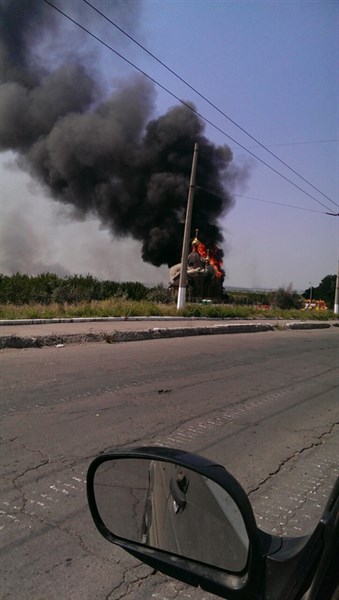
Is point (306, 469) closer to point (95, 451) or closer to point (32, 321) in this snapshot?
point (95, 451)

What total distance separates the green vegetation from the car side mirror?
37.5 feet

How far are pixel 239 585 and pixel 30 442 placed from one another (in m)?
3.28

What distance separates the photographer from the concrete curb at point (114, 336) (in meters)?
9.23

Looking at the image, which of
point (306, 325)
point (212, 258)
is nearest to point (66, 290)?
point (306, 325)

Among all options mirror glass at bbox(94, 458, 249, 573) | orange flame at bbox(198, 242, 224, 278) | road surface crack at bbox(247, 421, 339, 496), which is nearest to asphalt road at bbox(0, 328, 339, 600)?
road surface crack at bbox(247, 421, 339, 496)

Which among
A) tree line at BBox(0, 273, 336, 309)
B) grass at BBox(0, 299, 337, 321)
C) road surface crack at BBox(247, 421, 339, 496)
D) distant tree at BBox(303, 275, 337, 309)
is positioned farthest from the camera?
distant tree at BBox(303, 275, 337, 309)

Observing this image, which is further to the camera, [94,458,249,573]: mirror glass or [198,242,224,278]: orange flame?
[198,242,224,278]: orange flame

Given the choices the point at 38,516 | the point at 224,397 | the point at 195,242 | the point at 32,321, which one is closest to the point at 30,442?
the point at 38,516

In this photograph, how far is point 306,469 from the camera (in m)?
4.00

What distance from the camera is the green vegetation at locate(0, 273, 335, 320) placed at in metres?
14.9

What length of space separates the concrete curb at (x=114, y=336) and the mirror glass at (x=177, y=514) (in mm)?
7918

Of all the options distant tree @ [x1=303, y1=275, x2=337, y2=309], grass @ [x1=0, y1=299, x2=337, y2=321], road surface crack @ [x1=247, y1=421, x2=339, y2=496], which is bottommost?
road surface crack @ [x1=247, y1=421, x2=339, y2=496]

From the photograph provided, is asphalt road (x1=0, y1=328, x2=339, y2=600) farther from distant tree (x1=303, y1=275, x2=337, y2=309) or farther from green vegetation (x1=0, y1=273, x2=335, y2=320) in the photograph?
distant tree (x1=303, y1=275, x2=337, y2=309)

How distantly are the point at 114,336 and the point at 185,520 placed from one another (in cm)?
958
